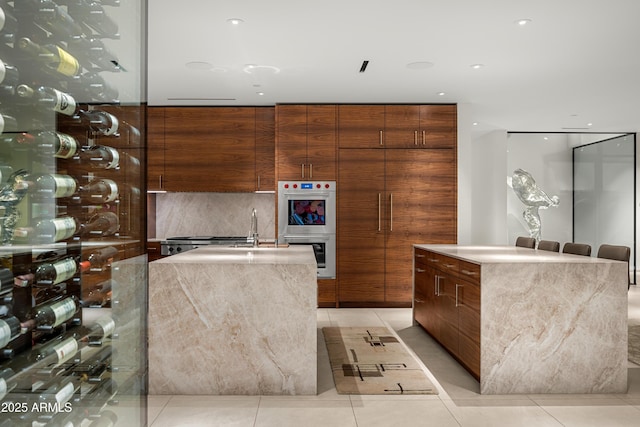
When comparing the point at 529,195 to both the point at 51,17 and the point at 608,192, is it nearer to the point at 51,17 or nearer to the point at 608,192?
the point at 608,192

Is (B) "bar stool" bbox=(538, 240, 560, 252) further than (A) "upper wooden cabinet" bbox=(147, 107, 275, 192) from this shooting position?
No

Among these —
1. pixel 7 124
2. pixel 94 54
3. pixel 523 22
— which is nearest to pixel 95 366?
pixel 7 124

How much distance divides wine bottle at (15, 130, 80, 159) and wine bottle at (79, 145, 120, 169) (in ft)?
0.14

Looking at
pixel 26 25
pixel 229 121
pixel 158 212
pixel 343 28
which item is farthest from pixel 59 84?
pixel 158 212

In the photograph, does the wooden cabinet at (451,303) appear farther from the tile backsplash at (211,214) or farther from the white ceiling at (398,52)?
the tile backsplash at (211,214)

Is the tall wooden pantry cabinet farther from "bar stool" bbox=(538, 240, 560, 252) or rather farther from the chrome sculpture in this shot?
"bar stool" bbox=(538, 240, 560, 252)

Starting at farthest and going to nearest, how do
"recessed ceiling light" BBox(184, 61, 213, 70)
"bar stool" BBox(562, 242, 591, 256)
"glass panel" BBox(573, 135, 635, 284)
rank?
"glass panel" BBox(573, 135, 635, 284) < "recessed ceiling light" BBox(184, 61, 213, 70) < "bar stool" BBox(562, 242, 591, 256)

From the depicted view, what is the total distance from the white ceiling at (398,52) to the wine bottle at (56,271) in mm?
2652

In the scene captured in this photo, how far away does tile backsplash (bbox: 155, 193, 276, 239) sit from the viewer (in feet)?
21.7

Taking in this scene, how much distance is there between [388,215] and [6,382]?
5379mm

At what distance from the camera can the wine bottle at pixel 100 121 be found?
1019 mm

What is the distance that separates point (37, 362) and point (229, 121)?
18.3ft

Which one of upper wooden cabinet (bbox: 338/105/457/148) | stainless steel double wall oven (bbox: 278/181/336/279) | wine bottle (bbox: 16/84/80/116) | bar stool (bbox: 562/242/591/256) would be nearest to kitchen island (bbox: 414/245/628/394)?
bar stool (bbox: 562/242/591/256)

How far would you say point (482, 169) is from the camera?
27.2 ft
